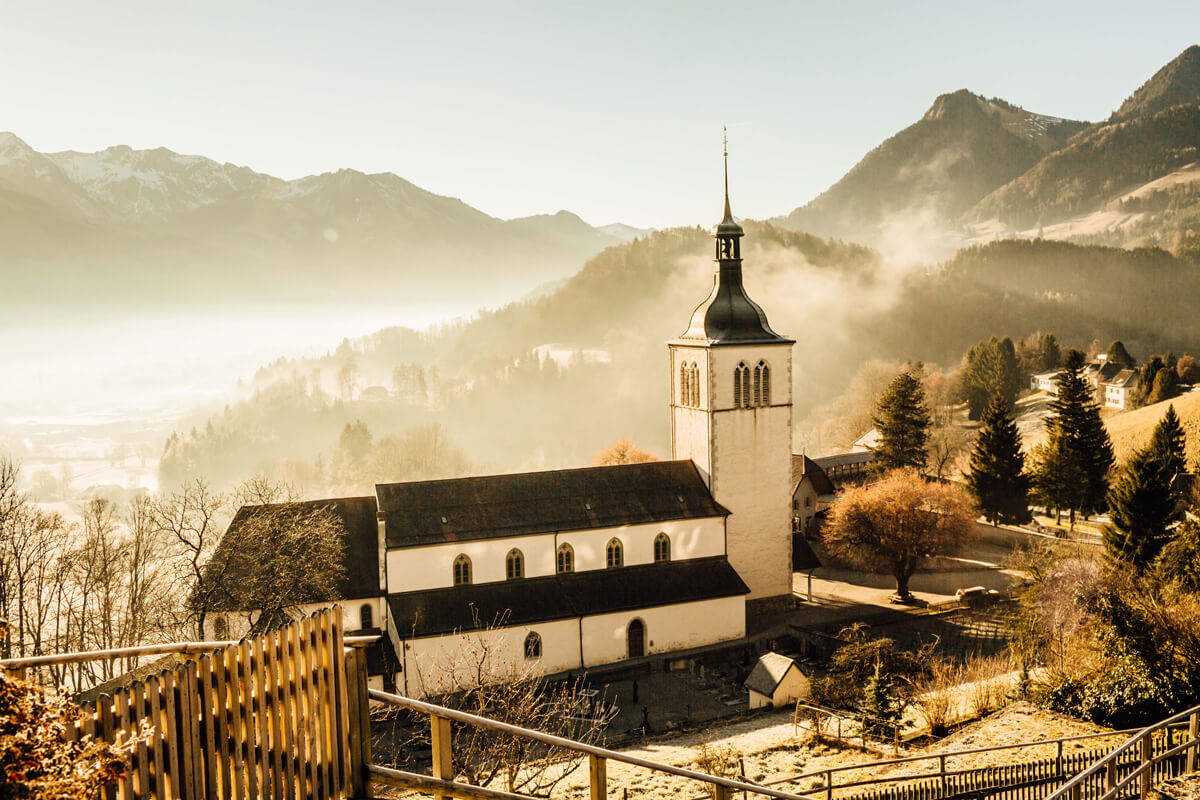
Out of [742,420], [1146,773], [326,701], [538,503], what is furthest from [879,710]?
[326,701]

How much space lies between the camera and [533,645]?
2800cm

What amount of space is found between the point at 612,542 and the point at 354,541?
9.19 meters

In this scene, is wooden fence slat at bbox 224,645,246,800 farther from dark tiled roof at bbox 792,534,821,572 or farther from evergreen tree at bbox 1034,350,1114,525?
evergreen tree at bbox 1034,350,1114,525

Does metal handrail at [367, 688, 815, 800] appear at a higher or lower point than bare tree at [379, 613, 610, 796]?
higher

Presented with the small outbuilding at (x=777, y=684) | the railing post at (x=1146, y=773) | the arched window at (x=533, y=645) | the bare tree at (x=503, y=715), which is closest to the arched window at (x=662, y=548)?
the arched window at (x=533, y=645)

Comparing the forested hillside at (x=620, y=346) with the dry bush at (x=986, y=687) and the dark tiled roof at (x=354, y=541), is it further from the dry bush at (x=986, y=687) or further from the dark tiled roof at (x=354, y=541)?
the dry bush at (x=986, y=687)

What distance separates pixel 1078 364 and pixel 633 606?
38.5 meters

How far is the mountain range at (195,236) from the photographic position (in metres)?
94.4

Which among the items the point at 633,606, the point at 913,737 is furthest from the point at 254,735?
the point at 633,606

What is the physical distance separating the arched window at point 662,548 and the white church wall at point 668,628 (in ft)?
6.77

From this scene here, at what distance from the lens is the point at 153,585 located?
31.6 metres

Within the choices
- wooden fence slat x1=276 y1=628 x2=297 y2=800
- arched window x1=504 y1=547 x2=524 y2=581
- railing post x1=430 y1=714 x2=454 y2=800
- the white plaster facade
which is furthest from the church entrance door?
wooden fence slat x1=276 y1=628 x2=297 y2=800

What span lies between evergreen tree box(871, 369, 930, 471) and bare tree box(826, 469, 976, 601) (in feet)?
41.2

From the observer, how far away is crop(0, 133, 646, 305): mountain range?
94.4 m
